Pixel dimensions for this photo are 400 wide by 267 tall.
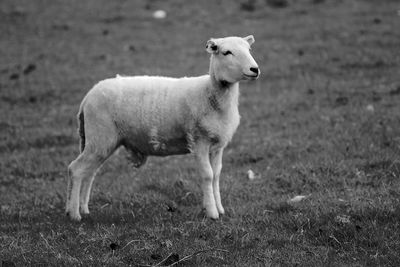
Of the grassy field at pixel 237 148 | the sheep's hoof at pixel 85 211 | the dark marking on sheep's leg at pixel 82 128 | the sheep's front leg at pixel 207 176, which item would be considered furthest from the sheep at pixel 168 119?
the grassy field at pixel 237 148

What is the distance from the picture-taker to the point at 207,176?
6.72m

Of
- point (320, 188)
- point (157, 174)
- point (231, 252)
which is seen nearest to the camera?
point (231, 252)

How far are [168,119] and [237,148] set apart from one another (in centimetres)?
341

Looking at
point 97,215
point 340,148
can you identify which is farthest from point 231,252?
point 340,148

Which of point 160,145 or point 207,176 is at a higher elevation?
point 160,145

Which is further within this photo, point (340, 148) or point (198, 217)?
point (340, 148)

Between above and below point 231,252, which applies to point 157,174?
below

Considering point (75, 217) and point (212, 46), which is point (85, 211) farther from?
point (212, 46)

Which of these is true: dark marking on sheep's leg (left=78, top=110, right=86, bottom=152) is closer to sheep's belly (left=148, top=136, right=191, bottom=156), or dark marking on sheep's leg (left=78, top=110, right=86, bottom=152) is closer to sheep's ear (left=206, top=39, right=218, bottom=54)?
sheep's belly (left=148, top=136, right=191, bottom=156)

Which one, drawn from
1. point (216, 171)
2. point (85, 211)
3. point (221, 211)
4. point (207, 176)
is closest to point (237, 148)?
point (216, 171)

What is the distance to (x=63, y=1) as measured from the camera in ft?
80.2

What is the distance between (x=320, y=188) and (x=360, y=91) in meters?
5.39

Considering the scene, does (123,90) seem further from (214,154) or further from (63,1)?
(63,1)

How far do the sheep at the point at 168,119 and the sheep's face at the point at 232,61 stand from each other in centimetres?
1
